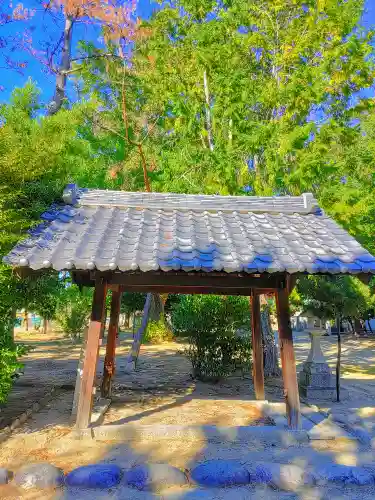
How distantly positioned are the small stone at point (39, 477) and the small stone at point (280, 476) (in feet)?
6.66

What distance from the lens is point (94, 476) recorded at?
4.25m

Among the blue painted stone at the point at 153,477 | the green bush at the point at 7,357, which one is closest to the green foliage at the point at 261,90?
the green bush at the point at 7,357

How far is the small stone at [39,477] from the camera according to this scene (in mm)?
4172

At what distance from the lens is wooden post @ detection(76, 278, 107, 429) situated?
218 inches

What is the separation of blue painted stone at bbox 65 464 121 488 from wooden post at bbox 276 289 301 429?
2.56 m

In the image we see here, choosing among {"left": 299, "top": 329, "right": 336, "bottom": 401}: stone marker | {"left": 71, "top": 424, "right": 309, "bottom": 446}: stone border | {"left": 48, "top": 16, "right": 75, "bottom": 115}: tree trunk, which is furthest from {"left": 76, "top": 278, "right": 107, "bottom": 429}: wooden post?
{"left": 48, "top": 16, "right": 75, "bottom": 115}: tree trunk

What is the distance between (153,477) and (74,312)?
1835 cm

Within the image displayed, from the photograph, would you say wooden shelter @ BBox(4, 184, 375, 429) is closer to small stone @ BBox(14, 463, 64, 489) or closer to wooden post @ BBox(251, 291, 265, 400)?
wooden post @ BBox(251, 291, 265, 400)

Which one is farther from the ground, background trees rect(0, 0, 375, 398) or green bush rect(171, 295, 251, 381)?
background trees rect(0, 0, 375, 398)

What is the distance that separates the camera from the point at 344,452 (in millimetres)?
5262

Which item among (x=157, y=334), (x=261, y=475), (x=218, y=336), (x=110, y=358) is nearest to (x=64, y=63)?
(x=110, y=358)

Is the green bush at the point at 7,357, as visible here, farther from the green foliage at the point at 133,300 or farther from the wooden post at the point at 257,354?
the green foliage at the point at 133,300

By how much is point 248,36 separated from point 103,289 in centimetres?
952

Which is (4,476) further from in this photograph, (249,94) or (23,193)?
(249,94)
